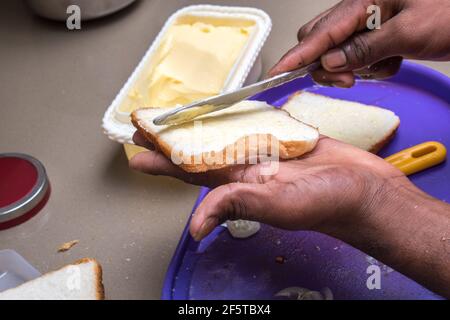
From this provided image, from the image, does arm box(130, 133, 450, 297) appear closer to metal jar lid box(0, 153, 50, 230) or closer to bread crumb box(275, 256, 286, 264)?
bread crumb box(275, 256, 286, 264)

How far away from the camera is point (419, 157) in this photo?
1292 mm

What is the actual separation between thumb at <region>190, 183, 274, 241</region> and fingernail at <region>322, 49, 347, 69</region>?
46 cm

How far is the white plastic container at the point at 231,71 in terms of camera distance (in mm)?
1385

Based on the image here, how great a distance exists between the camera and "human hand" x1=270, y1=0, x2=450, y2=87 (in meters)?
1.21

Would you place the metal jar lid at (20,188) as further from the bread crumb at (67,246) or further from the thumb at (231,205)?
the thumb at (231,205)

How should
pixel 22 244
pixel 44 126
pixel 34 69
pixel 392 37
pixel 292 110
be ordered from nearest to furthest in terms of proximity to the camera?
pixel 392 37
pixel 22 244
pixel 292 110
pixel 44 126
pixel 34 69

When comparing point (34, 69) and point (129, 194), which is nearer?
point (129, 194)

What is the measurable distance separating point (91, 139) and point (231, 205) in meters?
0.82

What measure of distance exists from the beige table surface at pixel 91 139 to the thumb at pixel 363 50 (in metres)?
0.48

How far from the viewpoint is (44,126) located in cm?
167

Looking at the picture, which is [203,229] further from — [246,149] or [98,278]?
[98,278]

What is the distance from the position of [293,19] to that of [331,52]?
72cm
